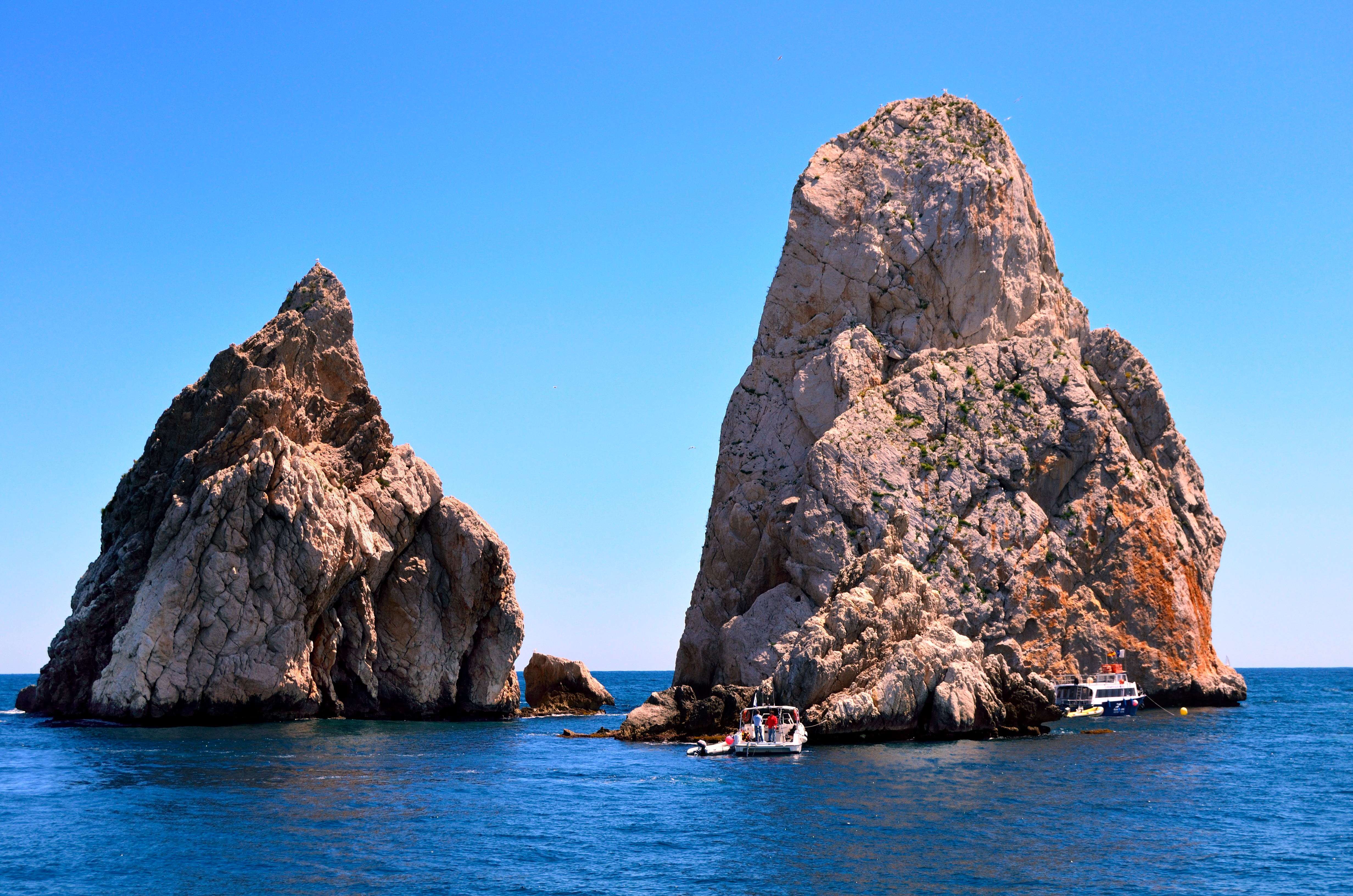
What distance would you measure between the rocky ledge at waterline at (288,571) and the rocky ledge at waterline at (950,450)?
15.9 metres

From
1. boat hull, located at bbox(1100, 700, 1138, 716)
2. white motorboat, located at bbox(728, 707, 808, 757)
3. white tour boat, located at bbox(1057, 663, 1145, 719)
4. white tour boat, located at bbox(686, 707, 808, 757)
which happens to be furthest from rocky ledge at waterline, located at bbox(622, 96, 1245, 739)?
white motorboat, located at bbox(728, 707, 808, 757)

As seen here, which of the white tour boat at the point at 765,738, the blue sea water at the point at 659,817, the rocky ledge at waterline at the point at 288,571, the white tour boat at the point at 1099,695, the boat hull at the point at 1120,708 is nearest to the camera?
the blue sea water at the point at 659,817

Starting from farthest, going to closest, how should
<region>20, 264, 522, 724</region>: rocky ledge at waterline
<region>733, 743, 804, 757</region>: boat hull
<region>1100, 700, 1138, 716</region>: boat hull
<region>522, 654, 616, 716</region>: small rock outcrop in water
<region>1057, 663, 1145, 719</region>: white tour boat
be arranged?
<region>522, 654, 616, 716</region>: small rock outcrop in water, <region>1100, 700, 1138, 716</region>: boat hull, <region>1057, 663, 1145, 719</region>: white tour boat, <region>20, 264, 522, 724</region>: rocky ledge at waterline, <region>733, 743, 804, 757</region>: boat hull

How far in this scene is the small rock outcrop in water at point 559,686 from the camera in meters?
90.4

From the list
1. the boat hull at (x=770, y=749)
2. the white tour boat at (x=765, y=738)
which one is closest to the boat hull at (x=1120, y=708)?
the white tour boat at (x=765, y=738)

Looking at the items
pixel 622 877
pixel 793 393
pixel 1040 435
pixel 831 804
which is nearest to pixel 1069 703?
pixel 1040 435

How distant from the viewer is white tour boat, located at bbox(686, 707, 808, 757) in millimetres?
50906

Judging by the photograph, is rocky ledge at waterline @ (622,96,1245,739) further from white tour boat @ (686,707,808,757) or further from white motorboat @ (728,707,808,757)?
white motorboat @ (728,707,808,757)

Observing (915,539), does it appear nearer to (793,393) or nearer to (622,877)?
(793,393)

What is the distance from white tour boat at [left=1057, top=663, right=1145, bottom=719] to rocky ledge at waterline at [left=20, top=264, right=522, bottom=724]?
1421 inches

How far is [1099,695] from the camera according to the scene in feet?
241

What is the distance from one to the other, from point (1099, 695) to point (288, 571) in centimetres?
4966

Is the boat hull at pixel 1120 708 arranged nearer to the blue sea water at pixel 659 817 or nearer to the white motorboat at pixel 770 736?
the blue sea water at pixel 659 817

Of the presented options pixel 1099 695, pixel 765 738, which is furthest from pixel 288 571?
pixel 1099 695
